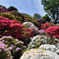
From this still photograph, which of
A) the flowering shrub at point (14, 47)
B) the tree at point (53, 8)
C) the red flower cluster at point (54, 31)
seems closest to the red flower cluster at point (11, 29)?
the red flower cluster at point (54, 31)

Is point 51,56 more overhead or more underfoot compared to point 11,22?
more underfoot

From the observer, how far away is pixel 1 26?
43.0 ft

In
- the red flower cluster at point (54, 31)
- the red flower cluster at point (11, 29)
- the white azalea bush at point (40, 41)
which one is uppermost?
the red flower cluster at point (11, 29)

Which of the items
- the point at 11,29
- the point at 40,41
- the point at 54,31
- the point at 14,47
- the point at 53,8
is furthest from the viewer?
the point at 53,8

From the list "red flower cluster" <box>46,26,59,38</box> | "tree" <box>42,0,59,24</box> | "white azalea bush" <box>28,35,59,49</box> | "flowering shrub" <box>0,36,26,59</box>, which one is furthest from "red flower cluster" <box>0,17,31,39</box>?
"tree" <box>42,0,59,24</box>

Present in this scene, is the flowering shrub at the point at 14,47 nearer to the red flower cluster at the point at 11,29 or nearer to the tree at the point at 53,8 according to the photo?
the red flower cluster at the point at 11,29

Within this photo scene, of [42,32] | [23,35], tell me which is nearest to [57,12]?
[42,32]

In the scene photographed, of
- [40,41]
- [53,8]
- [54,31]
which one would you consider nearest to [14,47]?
[40,41]

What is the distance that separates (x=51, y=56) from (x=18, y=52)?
3208 mm

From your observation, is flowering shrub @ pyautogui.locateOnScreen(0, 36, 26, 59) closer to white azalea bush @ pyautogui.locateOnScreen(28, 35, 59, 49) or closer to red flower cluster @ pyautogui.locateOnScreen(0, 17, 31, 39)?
white azalea bush @ pyautogui.locateOnScreen(28, 35, 59, 49)

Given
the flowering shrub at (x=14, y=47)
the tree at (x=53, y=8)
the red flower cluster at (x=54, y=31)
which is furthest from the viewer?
the tree at (x=53, y=8)

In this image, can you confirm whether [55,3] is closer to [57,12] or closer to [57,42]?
[57,12]

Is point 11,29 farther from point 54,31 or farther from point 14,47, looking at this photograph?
point 14,47

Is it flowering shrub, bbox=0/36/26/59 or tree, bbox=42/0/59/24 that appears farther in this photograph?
tree, bbox=42/0/59/24
